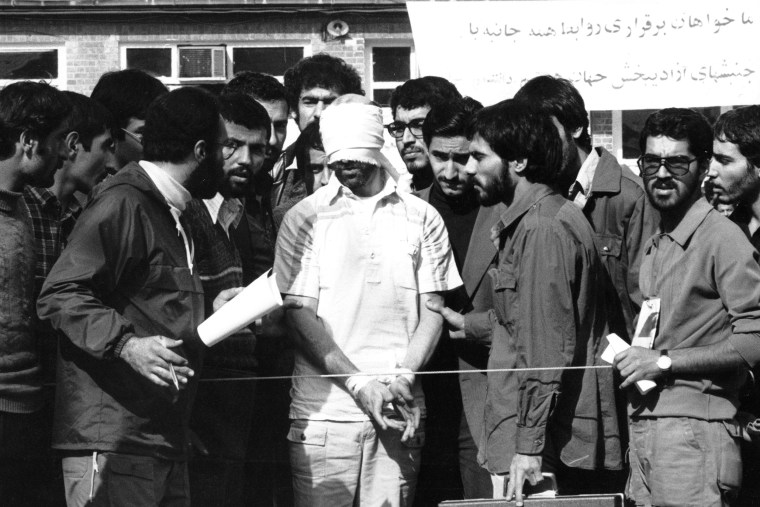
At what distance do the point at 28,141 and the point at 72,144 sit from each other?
0.91 ft

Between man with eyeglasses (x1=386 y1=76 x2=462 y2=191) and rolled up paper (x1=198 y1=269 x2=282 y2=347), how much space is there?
2025 millimetres

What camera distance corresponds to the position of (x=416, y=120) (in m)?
5.94

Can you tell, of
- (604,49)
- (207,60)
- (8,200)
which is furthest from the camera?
(207,60)

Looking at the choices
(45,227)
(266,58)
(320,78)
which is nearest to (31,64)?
(266,58)

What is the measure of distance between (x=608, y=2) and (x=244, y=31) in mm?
7046

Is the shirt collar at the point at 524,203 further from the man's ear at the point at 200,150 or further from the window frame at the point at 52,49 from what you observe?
the window frame at the point at 52,49

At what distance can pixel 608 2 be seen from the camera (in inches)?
423

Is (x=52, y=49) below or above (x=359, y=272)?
above

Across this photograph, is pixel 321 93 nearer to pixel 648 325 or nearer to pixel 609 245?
pixel 609 245

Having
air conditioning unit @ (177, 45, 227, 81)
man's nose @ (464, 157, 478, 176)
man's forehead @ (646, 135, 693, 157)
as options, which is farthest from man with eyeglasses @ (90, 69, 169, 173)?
air conditioning unit @ (177, 45, 227, 81)

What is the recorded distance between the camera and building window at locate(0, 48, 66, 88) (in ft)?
54.5

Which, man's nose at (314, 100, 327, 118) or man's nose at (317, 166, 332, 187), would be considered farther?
man's nose at (314, 100, 327, 118)

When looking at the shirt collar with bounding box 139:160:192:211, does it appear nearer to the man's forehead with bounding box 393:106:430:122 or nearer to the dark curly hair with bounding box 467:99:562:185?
the dark curly hair with bounding box 467:99:562:185

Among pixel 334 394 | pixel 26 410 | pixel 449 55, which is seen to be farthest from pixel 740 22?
pixel 26 410
